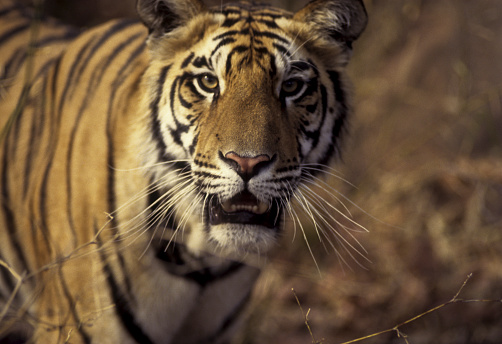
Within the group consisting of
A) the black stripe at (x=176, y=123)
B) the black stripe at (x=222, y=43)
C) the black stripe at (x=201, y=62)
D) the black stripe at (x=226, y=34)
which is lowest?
the black stripe at (x=176, y=123)

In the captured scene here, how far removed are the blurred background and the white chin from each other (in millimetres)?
547

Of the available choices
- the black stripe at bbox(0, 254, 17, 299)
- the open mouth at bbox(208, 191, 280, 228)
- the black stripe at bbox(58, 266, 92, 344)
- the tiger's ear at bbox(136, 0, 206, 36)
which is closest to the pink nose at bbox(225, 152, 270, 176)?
the open mouth at bbox(208, 191, 280, 228)

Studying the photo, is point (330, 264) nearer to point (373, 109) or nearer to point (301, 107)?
point (373, 109)

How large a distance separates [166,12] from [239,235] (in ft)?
2.51

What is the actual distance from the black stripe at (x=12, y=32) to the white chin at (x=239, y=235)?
1470 millimetres

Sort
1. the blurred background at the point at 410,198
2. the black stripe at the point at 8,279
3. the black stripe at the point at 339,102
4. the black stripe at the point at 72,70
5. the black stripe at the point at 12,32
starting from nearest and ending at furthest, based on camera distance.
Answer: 1. the black stripe at the point at 339,102
2. the black stripe at the point at 72,70
3. the black stripe at the point at 8,279
4. the black stripe at the point at 12,32
5. the blurred background at the point at 410,198

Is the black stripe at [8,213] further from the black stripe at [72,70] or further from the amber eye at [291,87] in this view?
the amber eye at [291,87]

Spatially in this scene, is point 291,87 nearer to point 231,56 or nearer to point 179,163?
point 231,56

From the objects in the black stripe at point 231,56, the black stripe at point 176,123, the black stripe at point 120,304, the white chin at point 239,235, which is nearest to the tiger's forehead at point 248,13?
the black stripe at point 231,56

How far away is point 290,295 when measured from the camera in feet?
9.86

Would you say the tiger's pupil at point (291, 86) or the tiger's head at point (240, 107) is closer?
the tiger's head at point (240, 107)

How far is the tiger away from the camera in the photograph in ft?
5.24

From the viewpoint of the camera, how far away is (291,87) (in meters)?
1.69

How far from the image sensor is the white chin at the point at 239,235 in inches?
63.7
